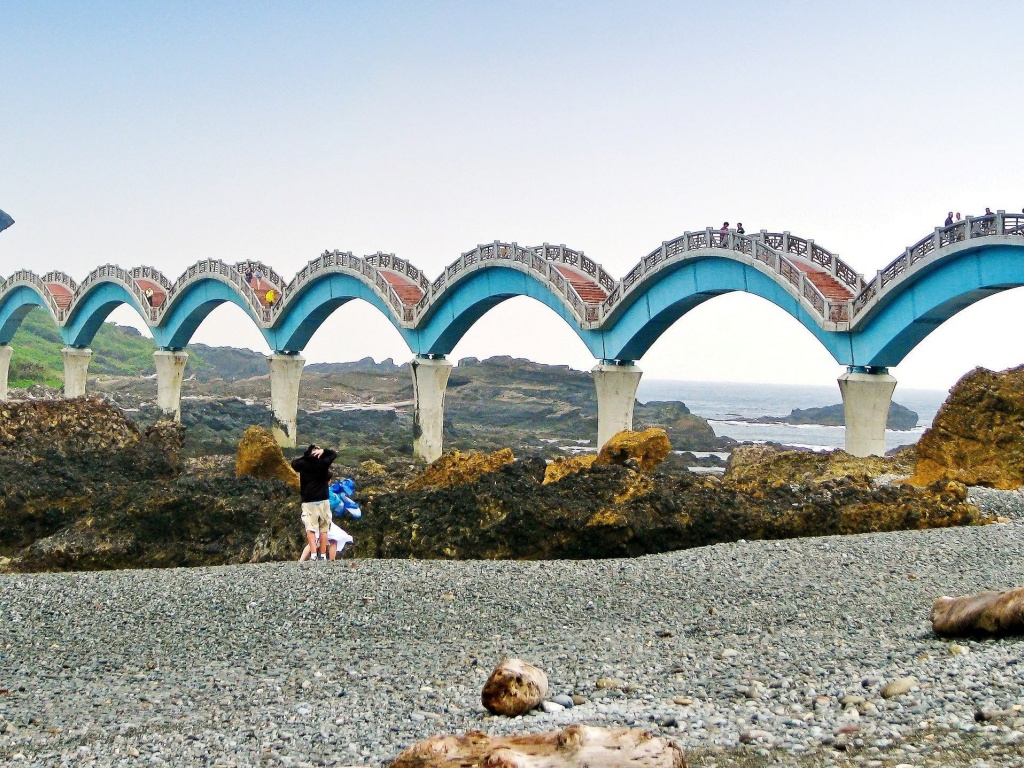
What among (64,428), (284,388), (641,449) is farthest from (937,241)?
(284,388)

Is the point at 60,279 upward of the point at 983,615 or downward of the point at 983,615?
upward

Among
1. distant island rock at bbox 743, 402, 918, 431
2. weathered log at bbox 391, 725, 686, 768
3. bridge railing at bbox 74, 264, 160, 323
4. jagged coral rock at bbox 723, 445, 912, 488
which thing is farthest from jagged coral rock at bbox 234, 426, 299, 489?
distant island rock at bbox 743, 402, 918, 431

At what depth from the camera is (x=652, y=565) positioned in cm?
1119

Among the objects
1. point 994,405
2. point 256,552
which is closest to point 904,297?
point 994,405

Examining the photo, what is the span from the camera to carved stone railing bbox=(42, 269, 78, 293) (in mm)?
60031

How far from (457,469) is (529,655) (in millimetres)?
9309

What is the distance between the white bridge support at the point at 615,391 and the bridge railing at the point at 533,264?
166 centimetres

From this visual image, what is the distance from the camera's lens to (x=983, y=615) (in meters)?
7.35

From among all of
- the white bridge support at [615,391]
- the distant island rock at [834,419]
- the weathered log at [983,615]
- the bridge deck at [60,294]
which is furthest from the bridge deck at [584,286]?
the distant island rock at [834,419]

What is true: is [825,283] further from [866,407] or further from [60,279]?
[60,279]

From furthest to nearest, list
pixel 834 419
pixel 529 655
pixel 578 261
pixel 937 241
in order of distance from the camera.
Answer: pixel 834 419
pixel 578 261
pixel 937 241
pixel 529 655

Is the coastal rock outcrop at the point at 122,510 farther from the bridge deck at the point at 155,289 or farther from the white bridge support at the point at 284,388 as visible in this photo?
the bridge deck at the point at 155,289

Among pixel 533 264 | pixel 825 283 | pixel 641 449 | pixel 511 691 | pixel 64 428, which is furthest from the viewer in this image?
pixel 533 264

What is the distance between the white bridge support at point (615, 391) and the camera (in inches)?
1150
